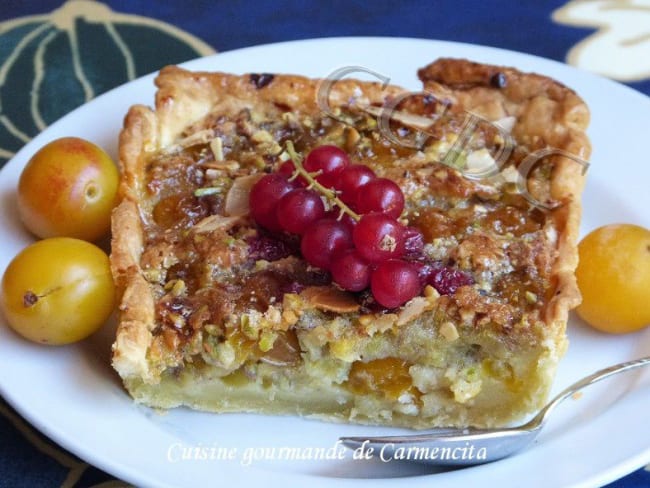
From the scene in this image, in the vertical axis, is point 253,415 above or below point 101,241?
below

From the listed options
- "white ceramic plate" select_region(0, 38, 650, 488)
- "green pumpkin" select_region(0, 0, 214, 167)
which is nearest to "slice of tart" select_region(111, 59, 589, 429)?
"white ceramic plate" select_region(0, 38, 650, 488)

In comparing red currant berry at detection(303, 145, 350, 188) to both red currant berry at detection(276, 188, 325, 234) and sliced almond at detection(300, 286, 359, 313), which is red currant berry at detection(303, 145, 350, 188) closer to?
red currant berry at detection(276, 188, 325, 234)

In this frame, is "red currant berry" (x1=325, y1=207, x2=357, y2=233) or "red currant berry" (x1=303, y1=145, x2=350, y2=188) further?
"red currant berry" (x1=303, y1=145, x2=350, y2=188)

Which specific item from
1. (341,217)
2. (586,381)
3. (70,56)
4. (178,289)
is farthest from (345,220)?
(70,56)

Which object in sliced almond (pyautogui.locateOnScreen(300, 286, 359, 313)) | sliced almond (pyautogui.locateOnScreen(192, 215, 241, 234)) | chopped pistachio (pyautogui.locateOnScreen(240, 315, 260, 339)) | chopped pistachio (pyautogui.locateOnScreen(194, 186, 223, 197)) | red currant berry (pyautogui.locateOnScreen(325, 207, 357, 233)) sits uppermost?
red currant berry (pyautogui.locateOnScreen(325, 207, 357, 233))

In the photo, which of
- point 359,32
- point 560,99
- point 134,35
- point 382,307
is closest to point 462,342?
point 382,307

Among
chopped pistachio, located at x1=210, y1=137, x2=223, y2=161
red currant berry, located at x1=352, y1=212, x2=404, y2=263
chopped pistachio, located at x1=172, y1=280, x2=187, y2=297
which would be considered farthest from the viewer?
chopped pistachio, located at x1=210, y1=137, x2=223, y2=161

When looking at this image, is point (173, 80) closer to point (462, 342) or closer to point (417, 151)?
point (417, 151)

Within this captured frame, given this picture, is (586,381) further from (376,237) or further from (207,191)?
(207,191)

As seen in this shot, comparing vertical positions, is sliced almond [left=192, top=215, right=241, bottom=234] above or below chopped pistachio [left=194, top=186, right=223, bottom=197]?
below
